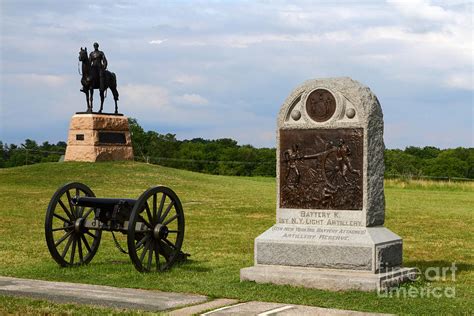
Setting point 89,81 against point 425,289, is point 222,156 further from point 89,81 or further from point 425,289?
point 425,289

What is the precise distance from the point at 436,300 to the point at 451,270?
2.73 metres

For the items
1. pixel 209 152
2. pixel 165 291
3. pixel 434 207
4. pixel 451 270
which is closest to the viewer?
pixel 165 291

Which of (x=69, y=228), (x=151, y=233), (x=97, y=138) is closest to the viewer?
(x=151, y=233)

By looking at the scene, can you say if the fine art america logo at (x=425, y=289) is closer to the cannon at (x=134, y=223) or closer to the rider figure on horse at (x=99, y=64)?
the cannon at (x=134, y=223)

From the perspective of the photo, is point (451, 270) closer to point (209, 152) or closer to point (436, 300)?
point (436, 300)

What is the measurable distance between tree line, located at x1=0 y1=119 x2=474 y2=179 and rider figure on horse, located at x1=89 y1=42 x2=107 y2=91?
15.2 metres

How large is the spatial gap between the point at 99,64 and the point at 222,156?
77.8 feet

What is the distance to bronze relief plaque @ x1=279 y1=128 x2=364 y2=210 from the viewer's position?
993 cm

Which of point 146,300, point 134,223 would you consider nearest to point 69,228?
point 134,223

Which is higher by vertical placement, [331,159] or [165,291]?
[331,159]

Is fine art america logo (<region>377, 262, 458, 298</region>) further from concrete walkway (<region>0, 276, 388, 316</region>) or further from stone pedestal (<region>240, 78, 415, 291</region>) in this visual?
concrete walkway (<region>0, 276, 388, 316</region>)

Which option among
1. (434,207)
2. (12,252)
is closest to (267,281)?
(12,252)

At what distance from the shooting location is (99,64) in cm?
3362

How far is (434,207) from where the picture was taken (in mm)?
24000
